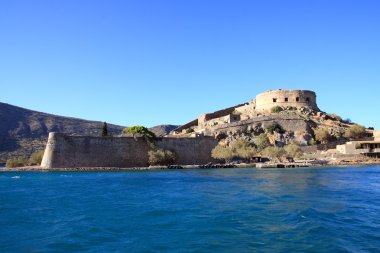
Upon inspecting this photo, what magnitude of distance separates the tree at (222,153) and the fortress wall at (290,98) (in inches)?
532

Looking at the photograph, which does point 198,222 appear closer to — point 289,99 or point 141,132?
point 141,132

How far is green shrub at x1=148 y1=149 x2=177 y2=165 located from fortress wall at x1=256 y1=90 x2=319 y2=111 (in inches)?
720

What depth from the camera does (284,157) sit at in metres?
42.3

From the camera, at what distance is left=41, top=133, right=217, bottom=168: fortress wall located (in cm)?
4034

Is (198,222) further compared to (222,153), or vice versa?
(222,153)

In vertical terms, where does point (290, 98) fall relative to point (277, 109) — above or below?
above

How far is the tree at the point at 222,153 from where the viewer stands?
141ft

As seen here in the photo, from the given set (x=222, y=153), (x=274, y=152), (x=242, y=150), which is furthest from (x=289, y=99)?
(x=222, y=153)

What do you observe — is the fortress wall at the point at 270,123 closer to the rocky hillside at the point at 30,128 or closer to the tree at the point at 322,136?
the tree at the point at 322,136

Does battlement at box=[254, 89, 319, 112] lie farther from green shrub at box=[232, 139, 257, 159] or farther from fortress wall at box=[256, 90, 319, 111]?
green shrub at box=[232, 139, 257, 159]

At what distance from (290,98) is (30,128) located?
214 ft

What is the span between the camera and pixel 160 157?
42.6 m

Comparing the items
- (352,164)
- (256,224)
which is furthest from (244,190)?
(352,164)

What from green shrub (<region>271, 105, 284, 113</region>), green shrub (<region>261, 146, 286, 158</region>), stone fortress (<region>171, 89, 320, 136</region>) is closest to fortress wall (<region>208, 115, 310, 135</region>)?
stone fortress (<region>171, 89, 320, 136</region>)
